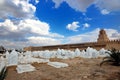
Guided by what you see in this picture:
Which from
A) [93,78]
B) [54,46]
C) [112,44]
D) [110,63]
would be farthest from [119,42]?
[93,78]

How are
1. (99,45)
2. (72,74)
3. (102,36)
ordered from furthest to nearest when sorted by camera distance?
(102,36) → (99,45) → (72,74)

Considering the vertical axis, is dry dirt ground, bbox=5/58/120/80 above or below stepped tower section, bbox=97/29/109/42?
below

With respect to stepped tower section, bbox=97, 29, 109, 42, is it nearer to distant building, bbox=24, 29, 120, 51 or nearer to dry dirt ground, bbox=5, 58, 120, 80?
distant building, bbox=24, 29, 120, 51

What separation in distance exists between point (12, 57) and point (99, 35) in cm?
2265

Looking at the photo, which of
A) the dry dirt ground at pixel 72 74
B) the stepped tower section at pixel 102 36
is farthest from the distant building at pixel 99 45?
the dry dirt ground at pixel 72 74

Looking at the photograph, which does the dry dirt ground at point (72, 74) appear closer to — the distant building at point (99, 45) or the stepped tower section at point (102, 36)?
the distant building at point (99, 45)

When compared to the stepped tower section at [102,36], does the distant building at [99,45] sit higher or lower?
lower

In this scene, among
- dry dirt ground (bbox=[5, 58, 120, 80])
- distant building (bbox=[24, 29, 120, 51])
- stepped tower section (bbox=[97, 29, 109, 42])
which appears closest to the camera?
dry dirt ground (bbox=[5, 58, 120, 80])

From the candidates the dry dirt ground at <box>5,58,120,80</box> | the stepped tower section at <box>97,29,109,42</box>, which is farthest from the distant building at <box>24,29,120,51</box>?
the dry dirt ground at <box>5,58,120,80</box>

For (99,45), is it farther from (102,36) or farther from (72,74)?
(72,74)

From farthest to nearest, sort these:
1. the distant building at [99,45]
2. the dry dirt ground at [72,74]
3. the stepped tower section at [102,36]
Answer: the stepped tower section at [102,36], the distant building at [99,45], the dry dirt ground at [72,74]

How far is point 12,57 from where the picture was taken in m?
8.84

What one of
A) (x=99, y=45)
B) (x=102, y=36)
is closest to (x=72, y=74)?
(x=99, y=45)

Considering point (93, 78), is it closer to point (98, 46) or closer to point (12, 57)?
point (12, 57)
